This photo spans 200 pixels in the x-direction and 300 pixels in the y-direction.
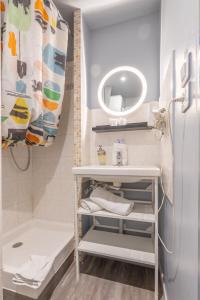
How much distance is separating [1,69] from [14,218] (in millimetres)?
1362

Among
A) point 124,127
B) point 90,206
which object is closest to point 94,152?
point 124,127

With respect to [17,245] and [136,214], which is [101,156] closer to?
[136,214]

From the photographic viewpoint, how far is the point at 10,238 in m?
1.63

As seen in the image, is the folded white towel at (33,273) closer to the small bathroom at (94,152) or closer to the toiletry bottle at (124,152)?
the small bathroom at (94,152)

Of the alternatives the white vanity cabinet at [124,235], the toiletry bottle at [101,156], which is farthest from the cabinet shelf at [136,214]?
the toiletry bottle at [101,156]

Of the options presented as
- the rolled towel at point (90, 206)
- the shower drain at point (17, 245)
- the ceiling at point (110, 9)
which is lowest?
the shower drain at point (17, 245)

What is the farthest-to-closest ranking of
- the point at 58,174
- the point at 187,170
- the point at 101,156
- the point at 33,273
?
the point at 58,174
the point at 101,156
the point at 33,273
the point at 187,170

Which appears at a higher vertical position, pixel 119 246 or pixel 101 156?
pixel 101 156

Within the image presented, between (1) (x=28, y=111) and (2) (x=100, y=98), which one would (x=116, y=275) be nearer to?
(1) (x=28, y=111)

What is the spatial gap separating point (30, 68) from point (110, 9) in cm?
98

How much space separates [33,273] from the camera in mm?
1067

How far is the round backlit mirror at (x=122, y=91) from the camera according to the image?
1642 mm

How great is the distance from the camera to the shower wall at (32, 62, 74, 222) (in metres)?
1.86

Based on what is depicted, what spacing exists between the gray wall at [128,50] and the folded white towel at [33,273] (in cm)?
143
